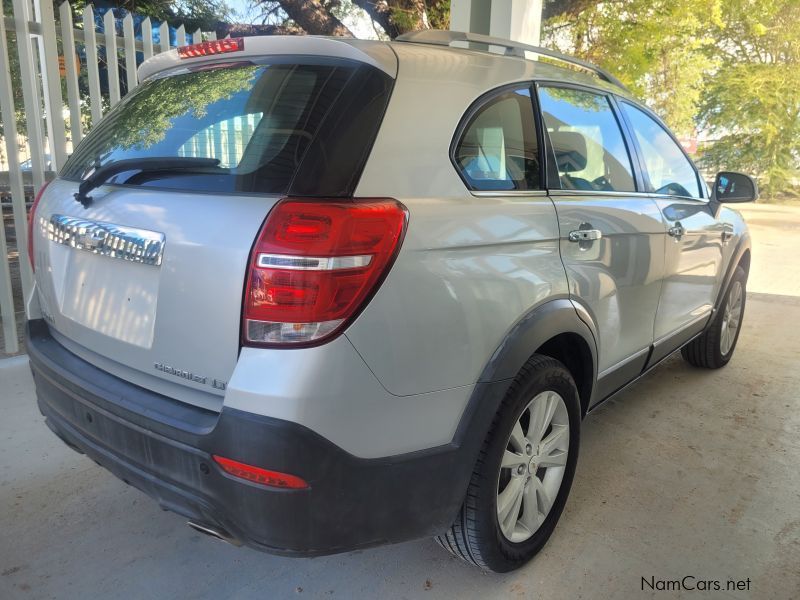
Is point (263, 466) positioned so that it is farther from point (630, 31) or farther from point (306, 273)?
point (630, 31)

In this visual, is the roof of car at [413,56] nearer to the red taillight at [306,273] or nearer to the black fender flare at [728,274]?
the red taillight at [306,273]

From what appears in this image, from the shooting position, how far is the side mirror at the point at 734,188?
3.74 m

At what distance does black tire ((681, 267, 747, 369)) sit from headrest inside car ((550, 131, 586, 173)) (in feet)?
6.93

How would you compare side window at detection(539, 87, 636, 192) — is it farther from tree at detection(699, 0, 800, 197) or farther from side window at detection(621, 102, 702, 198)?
tree at detection(699, 0, 800, 197)

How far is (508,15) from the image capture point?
5051 mm

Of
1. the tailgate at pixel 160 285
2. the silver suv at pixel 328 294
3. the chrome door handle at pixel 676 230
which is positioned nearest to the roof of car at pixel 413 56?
the silver suv at pixel 328 294

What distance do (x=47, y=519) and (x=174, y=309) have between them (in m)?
1.49

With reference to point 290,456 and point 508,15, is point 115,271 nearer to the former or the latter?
point 290,456

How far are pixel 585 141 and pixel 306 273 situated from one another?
5.35 ft

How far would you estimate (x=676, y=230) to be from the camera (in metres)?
3.11

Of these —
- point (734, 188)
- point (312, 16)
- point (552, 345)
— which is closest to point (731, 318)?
point (734, 188)

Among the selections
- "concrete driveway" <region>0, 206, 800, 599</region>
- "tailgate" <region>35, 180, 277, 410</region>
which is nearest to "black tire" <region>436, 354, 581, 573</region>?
"concrete driveway" <region>0, 206, 800, 599</region>

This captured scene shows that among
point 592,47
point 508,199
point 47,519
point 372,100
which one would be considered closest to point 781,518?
point 508,199

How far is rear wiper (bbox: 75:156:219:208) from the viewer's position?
176 cm
